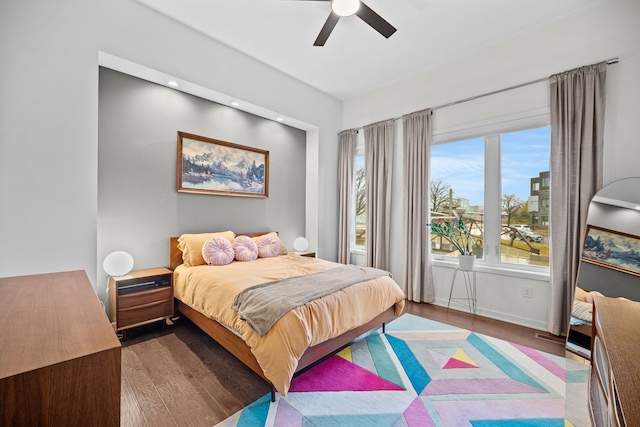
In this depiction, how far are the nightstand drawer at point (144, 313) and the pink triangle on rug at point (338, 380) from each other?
1652 millimetres

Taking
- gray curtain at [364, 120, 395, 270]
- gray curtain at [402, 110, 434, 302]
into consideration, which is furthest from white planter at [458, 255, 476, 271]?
gray curtain at [364, 120, 395, 270]

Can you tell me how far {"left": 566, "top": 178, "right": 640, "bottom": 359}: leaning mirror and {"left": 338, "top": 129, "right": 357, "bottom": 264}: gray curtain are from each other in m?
2.92

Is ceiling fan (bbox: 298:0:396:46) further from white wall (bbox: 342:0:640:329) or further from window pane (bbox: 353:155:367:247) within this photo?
window pane (bbox: 353:155:367:247)

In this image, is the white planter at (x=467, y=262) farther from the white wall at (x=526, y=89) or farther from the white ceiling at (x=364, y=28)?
the white ceiling at (x=364, y=28)

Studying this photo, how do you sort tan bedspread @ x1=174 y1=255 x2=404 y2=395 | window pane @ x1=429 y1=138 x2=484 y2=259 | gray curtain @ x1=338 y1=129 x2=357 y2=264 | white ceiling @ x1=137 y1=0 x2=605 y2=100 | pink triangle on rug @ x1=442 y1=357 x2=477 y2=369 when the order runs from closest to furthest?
tan bedspread @ x1=174 y1=255 x2=404 y2=395, pink triangle on rug @ x1=442 y1=357 x2=477 y2=369, white ceiling @ x1=137 y1=0 x2=605 y2=100, window pane @ x1=429 y1=138 x2=484 y2=259, gray curtain @ x1=338 y1=129 x2=357 y2=264

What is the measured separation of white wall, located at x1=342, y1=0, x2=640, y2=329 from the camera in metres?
2.57

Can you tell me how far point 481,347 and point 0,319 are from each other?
3176mm

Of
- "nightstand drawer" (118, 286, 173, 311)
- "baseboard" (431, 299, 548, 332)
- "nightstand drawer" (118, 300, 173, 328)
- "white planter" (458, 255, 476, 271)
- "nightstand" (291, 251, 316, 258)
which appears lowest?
"baseboard" (431, 299, 548, 332)

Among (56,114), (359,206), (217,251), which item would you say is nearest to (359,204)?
(359,206)

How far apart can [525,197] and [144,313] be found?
14.1ft

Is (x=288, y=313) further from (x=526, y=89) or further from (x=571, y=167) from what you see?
(x=526, y=89)

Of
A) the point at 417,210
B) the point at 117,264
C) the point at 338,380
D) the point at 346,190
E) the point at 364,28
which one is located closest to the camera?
the point at 338,380

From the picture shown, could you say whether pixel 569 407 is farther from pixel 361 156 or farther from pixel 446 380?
pixel 361 156

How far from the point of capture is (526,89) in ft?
10.2
